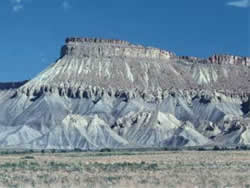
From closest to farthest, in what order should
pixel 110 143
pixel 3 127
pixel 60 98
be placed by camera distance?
1. pixel 110 143
2. pixel 3 127
3. pixel 60 98

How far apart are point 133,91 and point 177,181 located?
143350 mm

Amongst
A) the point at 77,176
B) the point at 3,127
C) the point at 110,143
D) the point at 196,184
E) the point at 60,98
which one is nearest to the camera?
the point at 196,184

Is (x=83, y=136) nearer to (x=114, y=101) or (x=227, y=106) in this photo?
(x=114, y=101)

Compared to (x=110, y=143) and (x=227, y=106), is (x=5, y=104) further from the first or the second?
(x=227, y=106)

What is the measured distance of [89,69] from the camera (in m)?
200

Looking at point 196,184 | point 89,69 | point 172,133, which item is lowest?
point 196,184

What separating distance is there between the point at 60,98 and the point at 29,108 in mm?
7794

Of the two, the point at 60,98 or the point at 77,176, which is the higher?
the point at 60,98

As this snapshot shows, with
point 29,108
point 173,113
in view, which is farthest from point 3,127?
point 173,113

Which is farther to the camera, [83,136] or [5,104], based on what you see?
[5,104]

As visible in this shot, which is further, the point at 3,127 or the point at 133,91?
the point at 133,91

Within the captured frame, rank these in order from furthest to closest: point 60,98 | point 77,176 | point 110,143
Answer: point 60,98, point 110,143, point 77,176

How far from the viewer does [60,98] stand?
190 meters

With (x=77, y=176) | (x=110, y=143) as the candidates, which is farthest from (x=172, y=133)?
(x=77, y=176)
